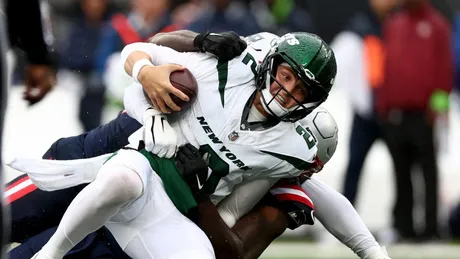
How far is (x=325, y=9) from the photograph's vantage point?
1098cm

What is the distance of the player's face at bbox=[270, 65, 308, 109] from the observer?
167 inches

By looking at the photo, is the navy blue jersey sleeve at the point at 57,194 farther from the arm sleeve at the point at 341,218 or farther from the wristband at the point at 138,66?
the arm sleeve at the point at 341,218

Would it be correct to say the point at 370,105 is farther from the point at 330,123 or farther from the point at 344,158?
the point at 330,123

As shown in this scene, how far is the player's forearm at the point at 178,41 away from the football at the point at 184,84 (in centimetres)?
20

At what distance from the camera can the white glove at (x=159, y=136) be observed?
4.23m

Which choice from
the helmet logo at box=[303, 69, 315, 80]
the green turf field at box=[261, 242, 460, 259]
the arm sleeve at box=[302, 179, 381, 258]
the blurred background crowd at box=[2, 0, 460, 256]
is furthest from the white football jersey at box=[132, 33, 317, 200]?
the blurred background crowd at box=[2, 0, 460, 256]

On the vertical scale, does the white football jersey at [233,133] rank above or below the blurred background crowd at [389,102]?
above

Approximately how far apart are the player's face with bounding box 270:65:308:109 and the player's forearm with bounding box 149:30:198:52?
413mm

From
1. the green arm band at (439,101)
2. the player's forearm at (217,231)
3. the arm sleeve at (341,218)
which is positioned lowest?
the green arm band at (439,101)

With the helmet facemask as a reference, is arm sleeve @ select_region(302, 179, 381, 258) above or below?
below

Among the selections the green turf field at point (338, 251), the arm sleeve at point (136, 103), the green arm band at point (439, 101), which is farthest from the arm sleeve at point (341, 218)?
the green arm band at point (439, 101)

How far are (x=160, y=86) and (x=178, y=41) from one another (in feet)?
1.31

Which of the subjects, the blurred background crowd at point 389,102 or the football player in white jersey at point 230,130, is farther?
the blurred background crowd at point 389,102

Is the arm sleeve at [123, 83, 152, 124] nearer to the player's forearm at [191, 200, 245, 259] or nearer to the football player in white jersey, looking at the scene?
the football player in white jersey
